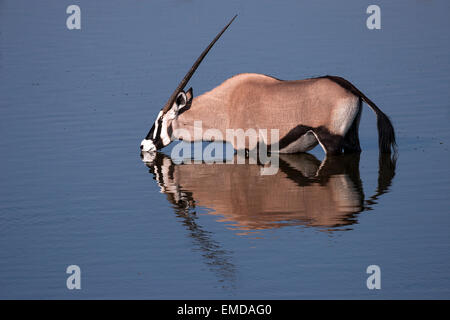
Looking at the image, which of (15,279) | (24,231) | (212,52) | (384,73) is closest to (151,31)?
(212,52)

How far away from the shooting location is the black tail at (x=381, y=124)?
1012cm

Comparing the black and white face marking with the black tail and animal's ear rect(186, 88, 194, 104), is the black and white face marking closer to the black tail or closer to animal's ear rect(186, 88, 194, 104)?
animal's ear rect(186, 88, 194, 104)

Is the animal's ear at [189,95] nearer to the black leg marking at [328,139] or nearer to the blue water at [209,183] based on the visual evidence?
the blue water at [209,183]

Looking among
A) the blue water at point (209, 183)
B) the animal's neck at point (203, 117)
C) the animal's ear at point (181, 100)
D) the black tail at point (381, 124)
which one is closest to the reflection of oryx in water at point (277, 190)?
the blue water at point (209, 183)

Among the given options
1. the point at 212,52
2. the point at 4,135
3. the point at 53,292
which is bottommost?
the point at 53,292

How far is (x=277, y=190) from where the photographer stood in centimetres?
923

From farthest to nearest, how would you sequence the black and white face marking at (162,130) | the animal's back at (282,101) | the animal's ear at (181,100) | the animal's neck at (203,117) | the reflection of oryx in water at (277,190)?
the black and white face marking at (162,130) → the animal's ear at (181,100) → the animal's neck at (203,117) → the animal's back at (282,101) → the reflection of oryx in water at (277,190)

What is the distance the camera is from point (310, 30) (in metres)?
18.0

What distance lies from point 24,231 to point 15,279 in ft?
4.14

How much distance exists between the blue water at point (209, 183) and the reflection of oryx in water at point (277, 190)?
0.10ft

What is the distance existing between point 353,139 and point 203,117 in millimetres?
1792

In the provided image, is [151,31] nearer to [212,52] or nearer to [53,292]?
[212,52]

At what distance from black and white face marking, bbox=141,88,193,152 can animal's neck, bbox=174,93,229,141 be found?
0.25 ft

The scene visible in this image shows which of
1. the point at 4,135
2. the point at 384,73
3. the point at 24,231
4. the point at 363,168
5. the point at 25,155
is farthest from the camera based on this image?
the point at 384,73
